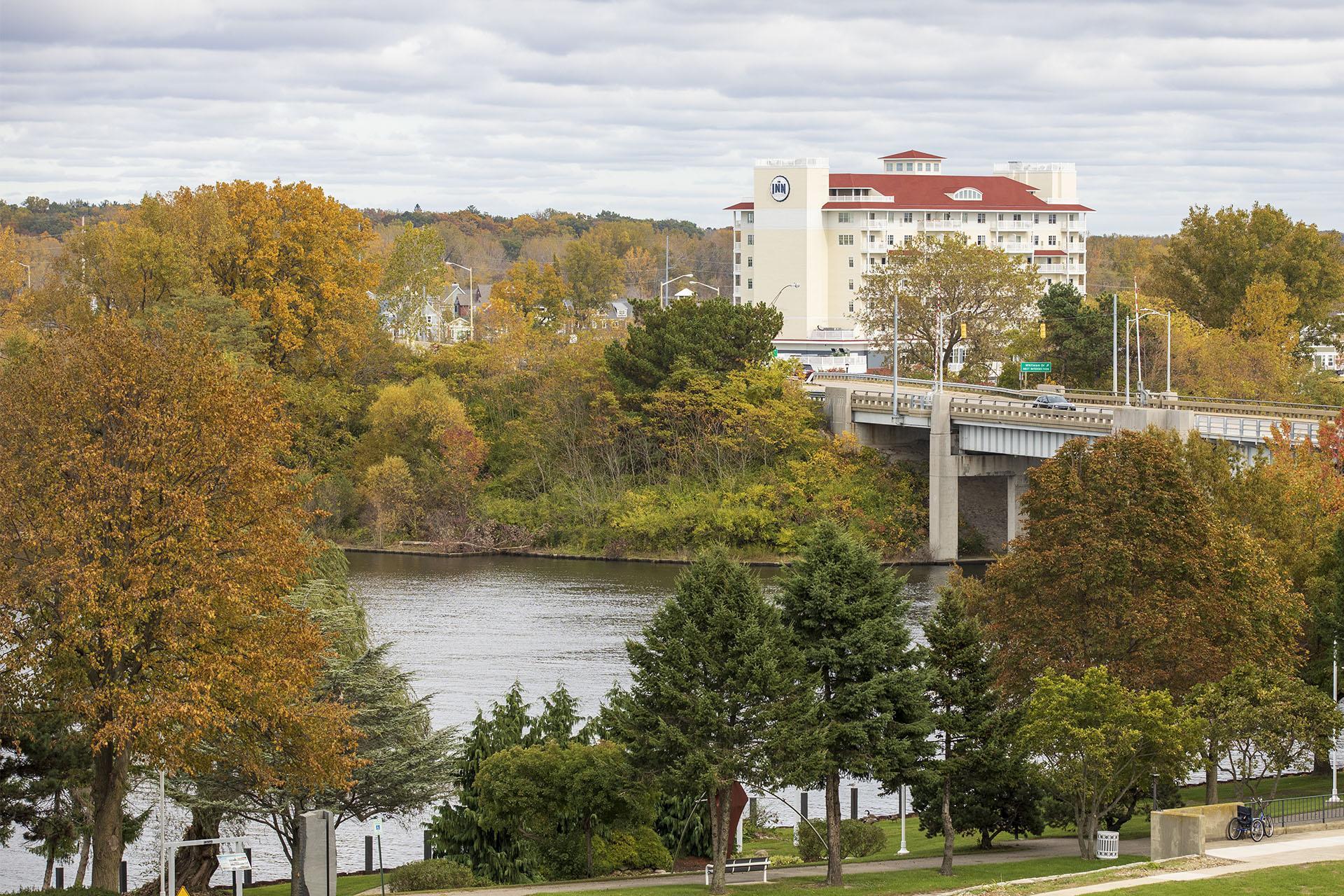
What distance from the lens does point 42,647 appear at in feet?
100

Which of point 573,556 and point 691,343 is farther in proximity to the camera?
point 691,343

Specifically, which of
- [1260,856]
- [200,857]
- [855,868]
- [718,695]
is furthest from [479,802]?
[1260,856]

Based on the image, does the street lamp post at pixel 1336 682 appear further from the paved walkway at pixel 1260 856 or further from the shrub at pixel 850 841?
the shrub at pixel 850 841

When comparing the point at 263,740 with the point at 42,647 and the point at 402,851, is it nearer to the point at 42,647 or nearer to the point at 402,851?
the point at 42,647

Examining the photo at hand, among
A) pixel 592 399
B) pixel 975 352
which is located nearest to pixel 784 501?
pixel 592 399

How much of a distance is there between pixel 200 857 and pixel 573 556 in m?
56.3

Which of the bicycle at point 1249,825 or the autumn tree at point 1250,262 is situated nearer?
the bicycle at point 1249,825

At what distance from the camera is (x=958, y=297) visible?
11506 centimetres

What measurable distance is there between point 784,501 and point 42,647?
2465 inches

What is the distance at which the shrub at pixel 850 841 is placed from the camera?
35.5 meters

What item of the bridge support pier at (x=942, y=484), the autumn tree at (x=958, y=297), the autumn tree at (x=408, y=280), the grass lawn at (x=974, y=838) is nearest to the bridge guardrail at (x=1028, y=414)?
the bridge support pier at (x=942, y=484)

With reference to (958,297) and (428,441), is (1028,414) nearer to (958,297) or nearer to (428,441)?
(958,297)

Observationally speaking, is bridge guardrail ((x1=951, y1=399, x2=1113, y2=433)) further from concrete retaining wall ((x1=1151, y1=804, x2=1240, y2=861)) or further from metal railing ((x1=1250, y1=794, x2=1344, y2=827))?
concrete retaining wall ((x1=1151, y1=804, x2=1240, y2=861))

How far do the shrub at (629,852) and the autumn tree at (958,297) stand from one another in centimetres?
8042
